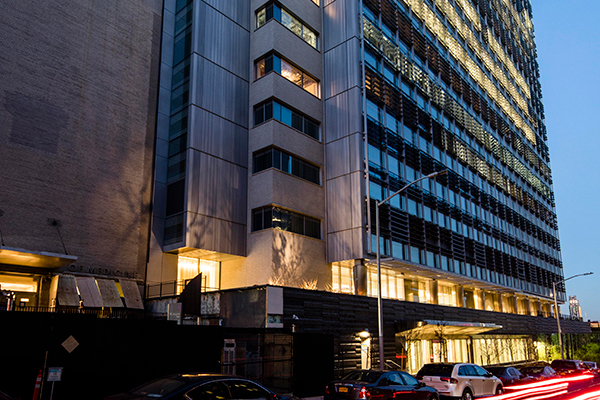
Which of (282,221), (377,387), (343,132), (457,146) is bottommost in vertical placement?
(377,387)

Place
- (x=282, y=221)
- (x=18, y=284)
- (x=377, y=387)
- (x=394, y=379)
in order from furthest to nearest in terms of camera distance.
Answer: (x=282, y=221) < (x=18, y=284) < (x=394, y=379) < (x=377, y=387)

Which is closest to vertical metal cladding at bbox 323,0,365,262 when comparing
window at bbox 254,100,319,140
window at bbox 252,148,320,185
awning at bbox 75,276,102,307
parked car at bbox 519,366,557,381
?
window at bbox 254,100,319,140

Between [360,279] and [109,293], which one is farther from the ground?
[360,279]

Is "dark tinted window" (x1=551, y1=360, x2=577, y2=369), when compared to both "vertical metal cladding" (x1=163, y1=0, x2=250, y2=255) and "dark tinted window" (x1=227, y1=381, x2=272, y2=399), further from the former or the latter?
"dark tinted window" (x1=227, y1=381, x2=272, y2=399)

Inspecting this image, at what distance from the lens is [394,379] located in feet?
54.7

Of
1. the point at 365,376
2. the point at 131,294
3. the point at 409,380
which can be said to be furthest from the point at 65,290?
the point at 409,380

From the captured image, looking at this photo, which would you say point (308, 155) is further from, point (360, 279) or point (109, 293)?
point (109, 293)

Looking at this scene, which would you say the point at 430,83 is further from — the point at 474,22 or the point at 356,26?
the point at 474,22

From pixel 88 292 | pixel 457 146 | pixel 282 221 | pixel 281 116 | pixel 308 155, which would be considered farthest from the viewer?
pixel 457 146

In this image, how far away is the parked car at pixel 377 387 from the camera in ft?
50.9

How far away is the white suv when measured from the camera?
61.7 feet

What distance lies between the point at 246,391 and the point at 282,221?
21214 mm

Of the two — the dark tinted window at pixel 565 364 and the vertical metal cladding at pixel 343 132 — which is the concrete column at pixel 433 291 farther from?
the vertical metal cladding at pixel 343 132

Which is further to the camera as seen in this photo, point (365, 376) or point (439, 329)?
point (439, 329)
